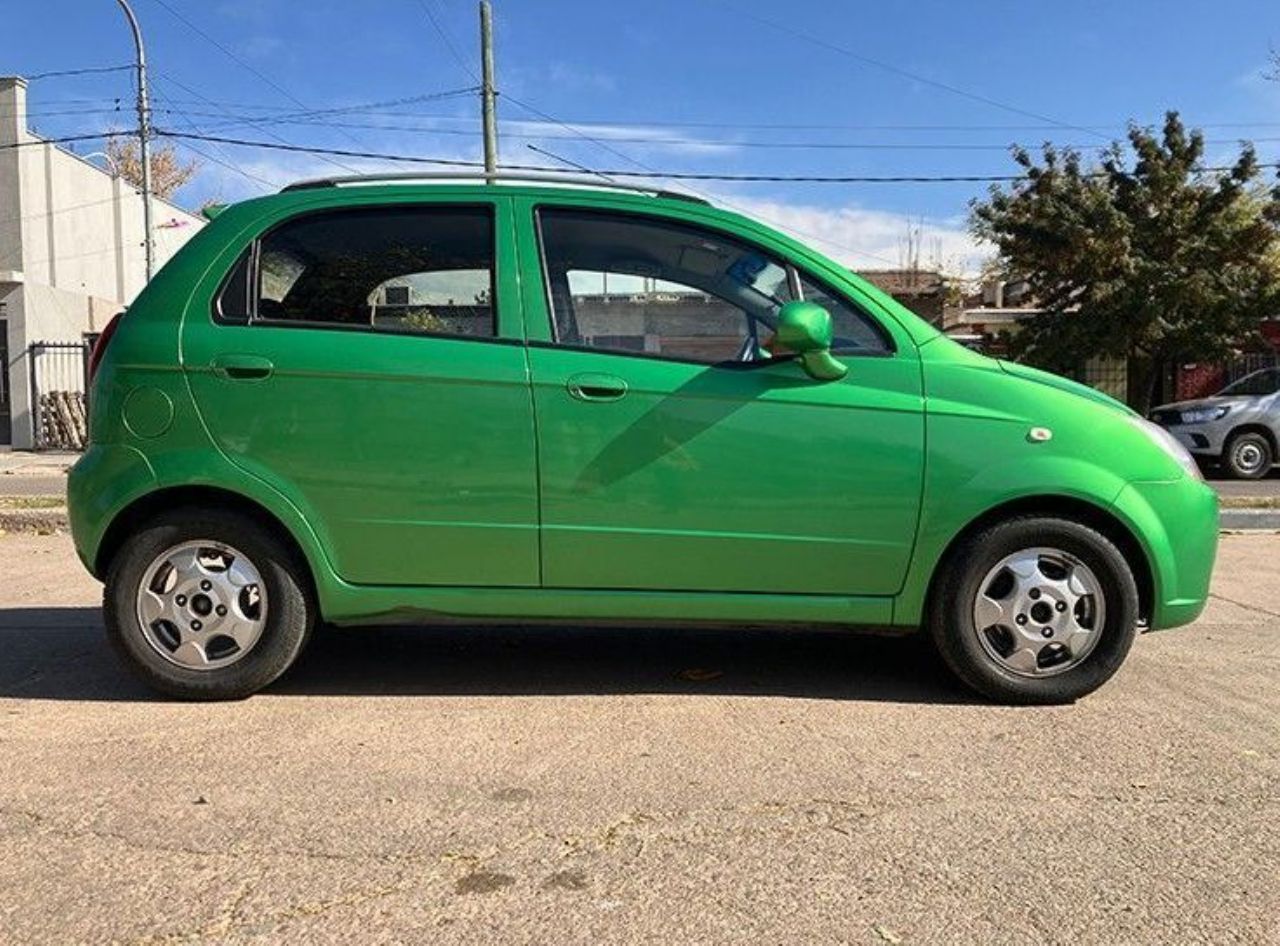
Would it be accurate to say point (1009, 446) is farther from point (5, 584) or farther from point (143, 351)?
point (5, 584)

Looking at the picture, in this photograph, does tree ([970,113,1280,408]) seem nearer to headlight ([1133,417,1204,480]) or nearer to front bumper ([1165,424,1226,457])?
front bumper ([1165,424,1226,457])

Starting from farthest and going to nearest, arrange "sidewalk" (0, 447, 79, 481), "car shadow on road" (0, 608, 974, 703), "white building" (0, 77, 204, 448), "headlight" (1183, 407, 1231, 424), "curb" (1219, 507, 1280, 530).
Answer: "white building" (0, 77, 204, 448) → "sidewalk" (0, 447, 79, 481) → "headlight" (1183, 407, 1231, 424) → "curb" (1219, 507, 1280, 530) → "car shadow on road" (0, 608, 974, 703)

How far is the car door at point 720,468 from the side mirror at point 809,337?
0.17ft

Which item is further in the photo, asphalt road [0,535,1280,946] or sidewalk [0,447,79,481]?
sidewalk [0,447,79,481]

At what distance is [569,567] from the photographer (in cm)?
404

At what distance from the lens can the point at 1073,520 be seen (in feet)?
13.3

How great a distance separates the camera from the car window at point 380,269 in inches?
163

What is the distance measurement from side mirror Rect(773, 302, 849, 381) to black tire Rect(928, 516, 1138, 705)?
2.77 feet

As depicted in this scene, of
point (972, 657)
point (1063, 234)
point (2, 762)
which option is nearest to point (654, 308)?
point (972, 657)

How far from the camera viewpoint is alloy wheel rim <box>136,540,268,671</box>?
13.4ft

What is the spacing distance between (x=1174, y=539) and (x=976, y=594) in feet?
2.57

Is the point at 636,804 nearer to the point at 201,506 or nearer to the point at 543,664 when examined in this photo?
the point at 543,664

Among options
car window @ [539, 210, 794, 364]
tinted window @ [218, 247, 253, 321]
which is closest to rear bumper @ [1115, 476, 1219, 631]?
car window @ [539, 210, 794, 364]

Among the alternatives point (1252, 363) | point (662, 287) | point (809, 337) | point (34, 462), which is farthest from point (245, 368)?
point (1252, 363)
